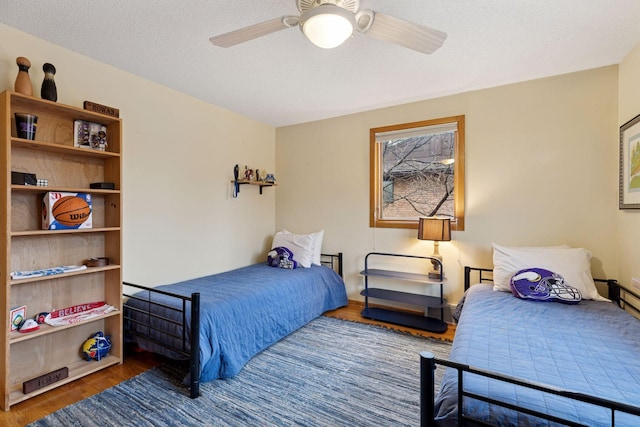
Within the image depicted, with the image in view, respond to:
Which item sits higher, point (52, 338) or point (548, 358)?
point (548, 358)

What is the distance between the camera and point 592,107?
2.59 metres

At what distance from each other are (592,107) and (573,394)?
9.09 feet

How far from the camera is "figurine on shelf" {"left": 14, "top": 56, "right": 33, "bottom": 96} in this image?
188cm

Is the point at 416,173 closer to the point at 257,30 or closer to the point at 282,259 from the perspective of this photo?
the point at 282,259

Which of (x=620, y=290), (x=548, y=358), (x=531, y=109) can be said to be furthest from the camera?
(x=531, y=109)

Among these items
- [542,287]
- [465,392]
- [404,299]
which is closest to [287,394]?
[465,392]

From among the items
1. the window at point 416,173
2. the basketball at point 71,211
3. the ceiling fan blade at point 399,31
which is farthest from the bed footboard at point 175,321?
the window at point 416,173

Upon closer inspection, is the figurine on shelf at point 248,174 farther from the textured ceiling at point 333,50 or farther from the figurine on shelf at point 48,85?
the figurine on shelf at point 48,85

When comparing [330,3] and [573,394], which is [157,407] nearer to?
[573,394]

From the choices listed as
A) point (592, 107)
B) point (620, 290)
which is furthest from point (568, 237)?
point (592, 107)

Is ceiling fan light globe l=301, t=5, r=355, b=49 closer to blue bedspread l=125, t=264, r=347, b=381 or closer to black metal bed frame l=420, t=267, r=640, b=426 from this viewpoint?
black metal bed frame l=420, t=267, r=640, b=426

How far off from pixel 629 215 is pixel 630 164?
0.40 meters

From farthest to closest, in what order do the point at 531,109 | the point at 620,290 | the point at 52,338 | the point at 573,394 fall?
the point at 531,109, the point at 620,290, the point at 52,338, the point at 573,394

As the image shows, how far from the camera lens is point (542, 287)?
7.43 ft
